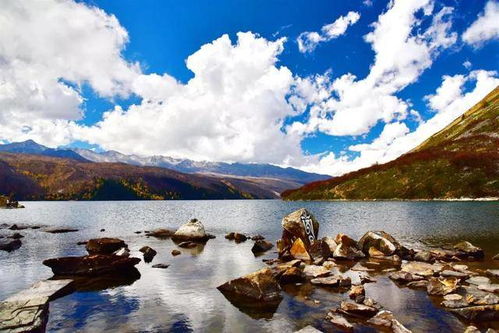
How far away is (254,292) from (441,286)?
1325cm

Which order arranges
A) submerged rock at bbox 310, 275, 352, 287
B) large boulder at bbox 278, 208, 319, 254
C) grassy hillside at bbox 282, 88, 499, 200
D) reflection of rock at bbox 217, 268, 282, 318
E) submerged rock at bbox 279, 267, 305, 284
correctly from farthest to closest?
grassy hillside at bbox 282, 88, 499, 200
large boulder at bbox 278, 208, 319, 254
submerged rock at bbox 279, 267, 305, 284
submerged rock at bbox 310, 275, 352, 287
reflection of rock at bbox 217, 268, 282, 318

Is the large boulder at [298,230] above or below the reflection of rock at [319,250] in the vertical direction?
above

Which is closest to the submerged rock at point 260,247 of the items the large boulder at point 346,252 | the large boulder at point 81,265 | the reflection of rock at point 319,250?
the reflection of rock at point 319,250

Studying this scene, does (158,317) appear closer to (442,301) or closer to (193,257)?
(442,301)

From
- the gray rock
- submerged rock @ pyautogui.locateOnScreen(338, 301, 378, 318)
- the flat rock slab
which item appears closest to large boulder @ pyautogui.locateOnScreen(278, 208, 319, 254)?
the gray rock

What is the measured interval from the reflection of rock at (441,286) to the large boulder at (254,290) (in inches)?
422

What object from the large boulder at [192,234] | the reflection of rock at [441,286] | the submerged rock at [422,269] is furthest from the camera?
the large boulder at [192,234]

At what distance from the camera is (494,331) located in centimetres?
1736

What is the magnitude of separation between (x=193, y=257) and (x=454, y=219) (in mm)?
63014

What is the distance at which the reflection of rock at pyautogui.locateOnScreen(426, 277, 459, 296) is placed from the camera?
81.5ft

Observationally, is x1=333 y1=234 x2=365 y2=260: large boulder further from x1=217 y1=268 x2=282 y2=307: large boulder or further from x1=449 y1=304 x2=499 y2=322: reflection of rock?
x1=449 y1=304 x2=499 y2=322: reflection of rock

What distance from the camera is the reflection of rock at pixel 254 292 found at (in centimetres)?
2356

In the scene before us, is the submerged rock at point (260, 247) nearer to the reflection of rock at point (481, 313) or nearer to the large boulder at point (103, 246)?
the large boulder at point (103, 246)

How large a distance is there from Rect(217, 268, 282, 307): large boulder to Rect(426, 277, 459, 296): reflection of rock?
10724 millimetres
